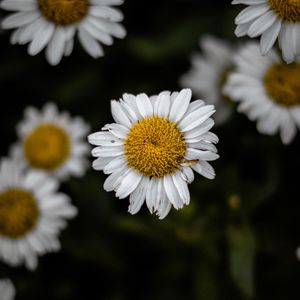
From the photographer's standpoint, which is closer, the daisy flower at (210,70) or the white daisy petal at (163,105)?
the white daisy petal at (163,105)

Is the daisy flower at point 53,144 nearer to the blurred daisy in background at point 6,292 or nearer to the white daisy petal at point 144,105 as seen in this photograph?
the blurred daisy in background at point 6,292

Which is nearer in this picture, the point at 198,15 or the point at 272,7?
the point at 272,7

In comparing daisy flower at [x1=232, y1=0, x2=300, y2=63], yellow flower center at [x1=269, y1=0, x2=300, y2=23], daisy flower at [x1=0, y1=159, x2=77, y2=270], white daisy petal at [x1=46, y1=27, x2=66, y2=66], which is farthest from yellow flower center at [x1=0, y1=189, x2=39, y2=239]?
yellow flower center at [x1=269, y1=0, x2=300, y2=23]

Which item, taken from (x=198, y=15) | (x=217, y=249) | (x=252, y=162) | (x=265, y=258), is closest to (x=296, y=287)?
(x=265, y=258)

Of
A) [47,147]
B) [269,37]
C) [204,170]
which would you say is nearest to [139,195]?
[204,170]

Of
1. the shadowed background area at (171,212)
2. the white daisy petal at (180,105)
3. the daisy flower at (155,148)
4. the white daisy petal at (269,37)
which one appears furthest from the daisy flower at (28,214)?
the white daisy petal at (269,37)

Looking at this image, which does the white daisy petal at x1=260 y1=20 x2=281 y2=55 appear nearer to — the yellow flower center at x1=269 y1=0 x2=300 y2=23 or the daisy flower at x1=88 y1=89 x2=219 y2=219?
the yellow flower center at x1=269 y1=0 x2=300 y2=23

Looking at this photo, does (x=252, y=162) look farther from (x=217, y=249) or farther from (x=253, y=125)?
(x=217, y=249)
